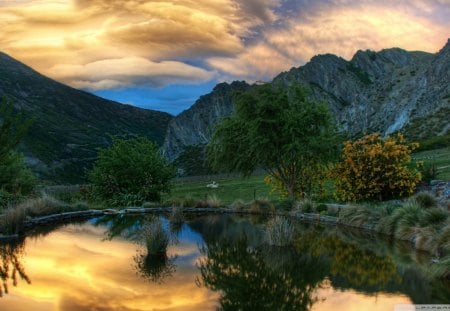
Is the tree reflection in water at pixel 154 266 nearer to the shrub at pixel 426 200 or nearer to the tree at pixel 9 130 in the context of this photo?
the tree at pixel 9 130

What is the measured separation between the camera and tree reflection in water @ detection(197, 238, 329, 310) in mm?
11234

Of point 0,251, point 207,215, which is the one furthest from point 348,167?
point 0,251

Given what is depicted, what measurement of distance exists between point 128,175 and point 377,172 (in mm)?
17548

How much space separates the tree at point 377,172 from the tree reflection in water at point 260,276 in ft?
31.5

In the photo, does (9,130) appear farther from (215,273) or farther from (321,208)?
(321,208)

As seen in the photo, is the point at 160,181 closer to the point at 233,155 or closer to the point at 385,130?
the point at 233,155

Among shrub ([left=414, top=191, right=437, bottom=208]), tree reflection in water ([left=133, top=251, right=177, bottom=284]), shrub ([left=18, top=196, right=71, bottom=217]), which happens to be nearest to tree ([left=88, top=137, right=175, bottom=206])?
shrub ([left=18, top=196, right=71, bottom=217])

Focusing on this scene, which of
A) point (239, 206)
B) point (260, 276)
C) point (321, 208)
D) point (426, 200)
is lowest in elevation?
point (260, 276)

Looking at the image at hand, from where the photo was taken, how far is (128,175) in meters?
34.9

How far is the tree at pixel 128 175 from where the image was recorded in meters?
34.8

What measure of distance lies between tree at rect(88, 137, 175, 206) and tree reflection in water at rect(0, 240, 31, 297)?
15.9 meters

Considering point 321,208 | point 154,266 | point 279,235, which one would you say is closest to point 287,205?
point 321,208

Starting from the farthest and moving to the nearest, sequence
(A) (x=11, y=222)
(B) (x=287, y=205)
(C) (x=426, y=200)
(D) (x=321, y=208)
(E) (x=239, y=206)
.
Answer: (E) (x=239, y=206) → (B) (x=287, y=205) → (D) (x=321, y=208) → (C) (x=426, y=200) → (A) (x=11, y=222)

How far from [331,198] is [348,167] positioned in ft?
15.0
